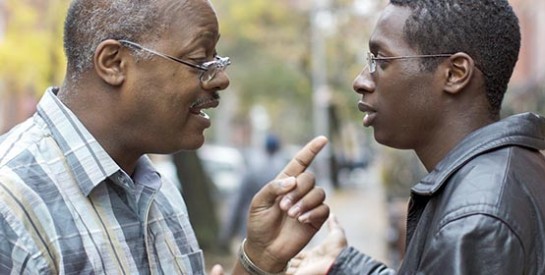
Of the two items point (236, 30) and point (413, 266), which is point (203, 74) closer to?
point (413, 266)

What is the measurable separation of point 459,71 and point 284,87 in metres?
33.2

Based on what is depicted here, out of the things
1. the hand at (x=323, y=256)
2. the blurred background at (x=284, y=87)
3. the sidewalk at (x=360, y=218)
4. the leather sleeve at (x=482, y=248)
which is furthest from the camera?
the sidewalk at (x=360, y=218)

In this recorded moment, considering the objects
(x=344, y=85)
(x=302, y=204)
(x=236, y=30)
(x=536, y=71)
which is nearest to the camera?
(x=302, y=204)

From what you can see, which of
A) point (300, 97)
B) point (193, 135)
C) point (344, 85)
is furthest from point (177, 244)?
point (300, 97)

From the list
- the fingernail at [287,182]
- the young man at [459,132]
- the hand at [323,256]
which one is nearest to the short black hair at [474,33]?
the young man at [459,132]

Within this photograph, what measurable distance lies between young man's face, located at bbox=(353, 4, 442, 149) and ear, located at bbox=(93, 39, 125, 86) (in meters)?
0.76

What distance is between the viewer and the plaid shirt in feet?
7.88

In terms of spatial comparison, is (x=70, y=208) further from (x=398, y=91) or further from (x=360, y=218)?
(x=360, y=218)

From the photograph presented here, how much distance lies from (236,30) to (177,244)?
24.8 meters

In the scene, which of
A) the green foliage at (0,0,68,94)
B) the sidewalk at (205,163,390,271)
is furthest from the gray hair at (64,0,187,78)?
the green foliage at (0,0,68,94)

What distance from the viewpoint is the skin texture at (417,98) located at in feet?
8.70

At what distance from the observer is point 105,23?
8.75ft

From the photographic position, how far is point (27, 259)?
7.79 ft

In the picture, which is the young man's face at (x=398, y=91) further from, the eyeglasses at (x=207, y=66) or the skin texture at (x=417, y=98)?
the eyeglasses at (x=207, y=66)
